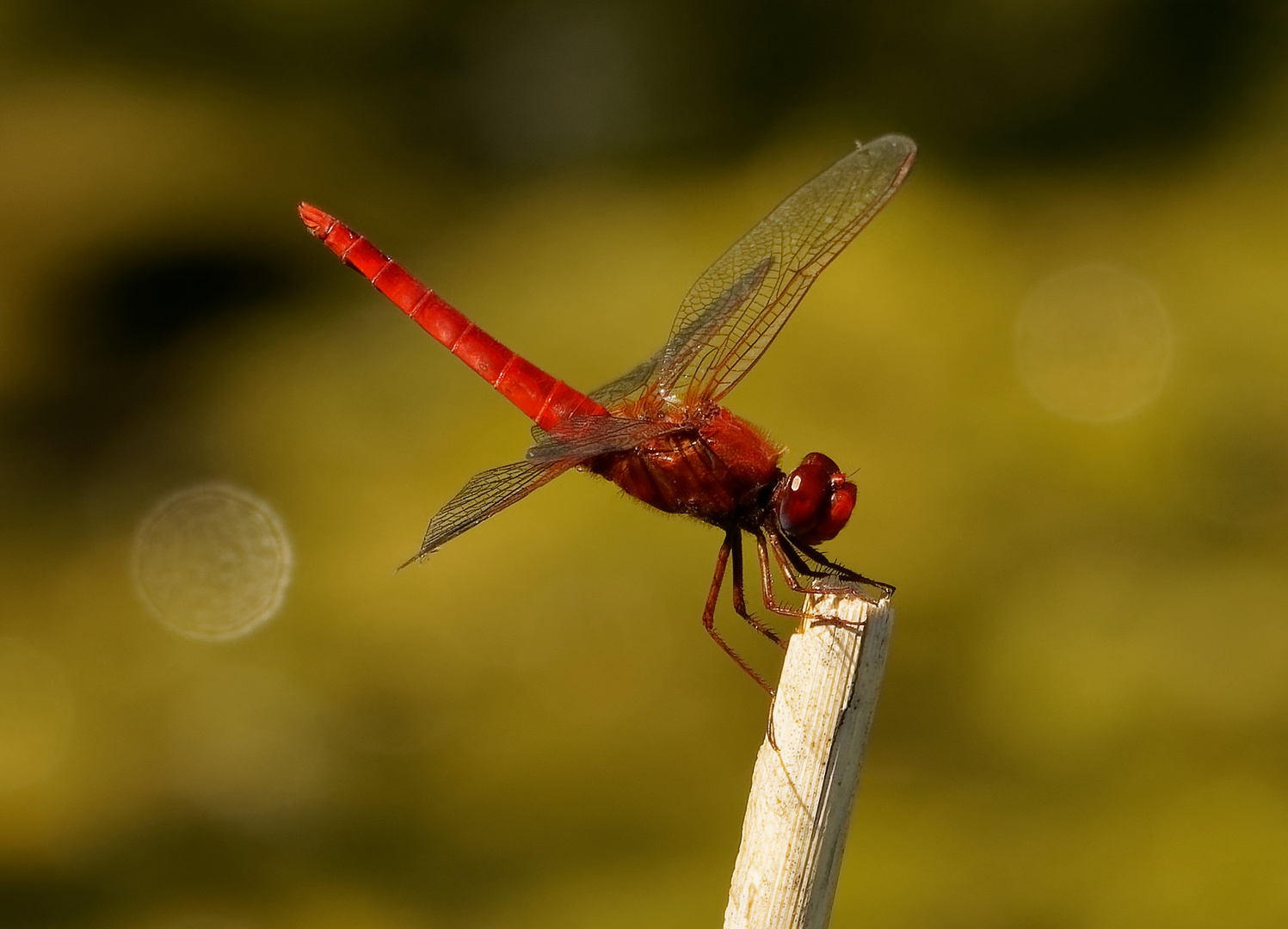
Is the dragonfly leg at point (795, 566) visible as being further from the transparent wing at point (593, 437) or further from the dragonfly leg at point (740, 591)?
the transparent wing at point (593, 437)

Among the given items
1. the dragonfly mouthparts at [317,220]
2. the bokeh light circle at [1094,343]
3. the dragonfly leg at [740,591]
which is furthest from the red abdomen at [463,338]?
the bokeh light circle at [1094,343]

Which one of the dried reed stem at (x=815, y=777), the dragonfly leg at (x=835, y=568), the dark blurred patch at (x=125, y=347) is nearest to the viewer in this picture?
the dried reed stem at (x=815, y=777)

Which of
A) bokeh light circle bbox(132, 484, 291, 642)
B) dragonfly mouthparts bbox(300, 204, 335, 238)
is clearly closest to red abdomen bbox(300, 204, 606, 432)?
dragonfly mouthparts bbox(300, 204, 335, 238)

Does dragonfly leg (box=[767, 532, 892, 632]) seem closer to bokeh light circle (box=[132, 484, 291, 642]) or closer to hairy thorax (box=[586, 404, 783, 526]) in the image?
hairy thorax (box=[586, 404, 783, 526])

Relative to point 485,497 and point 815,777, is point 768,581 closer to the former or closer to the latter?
point 485,497

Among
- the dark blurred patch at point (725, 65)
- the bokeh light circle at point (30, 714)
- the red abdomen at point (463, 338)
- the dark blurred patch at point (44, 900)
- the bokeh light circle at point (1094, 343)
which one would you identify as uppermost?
the dark blurred patch at point (725, 65)

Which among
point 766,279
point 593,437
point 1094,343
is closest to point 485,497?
point 593,437
